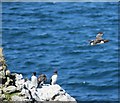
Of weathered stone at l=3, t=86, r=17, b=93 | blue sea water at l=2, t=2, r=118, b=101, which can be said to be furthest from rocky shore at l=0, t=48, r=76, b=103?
blue sea water at l=2, t=2, r=118, b=101

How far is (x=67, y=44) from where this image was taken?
2862 inches

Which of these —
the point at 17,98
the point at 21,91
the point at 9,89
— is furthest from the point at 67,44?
the point at 17,98

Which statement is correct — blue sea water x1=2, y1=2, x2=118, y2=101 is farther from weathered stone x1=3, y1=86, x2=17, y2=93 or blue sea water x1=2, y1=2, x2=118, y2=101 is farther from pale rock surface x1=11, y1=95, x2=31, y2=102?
pale rock surface x1=11, y1=95, x2=31, y2=102

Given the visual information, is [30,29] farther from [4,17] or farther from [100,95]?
[100,95]

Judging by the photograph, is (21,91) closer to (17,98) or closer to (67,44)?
(17,98)

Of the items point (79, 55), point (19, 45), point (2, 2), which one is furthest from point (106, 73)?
point (2, 2)

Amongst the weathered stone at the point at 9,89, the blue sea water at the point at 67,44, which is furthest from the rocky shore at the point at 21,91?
the blue sea water at the point at 67,44

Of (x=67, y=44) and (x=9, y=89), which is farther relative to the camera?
(x=67, y=44)

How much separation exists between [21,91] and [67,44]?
138 feet

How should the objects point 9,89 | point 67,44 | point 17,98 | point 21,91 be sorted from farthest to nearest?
point 67,44 < point 21,91 < point 9,89 < point 17,98

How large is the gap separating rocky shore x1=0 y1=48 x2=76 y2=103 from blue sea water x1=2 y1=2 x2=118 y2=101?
17.7 metres

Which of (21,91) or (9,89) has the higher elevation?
(9,89)

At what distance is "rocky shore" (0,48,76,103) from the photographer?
30438mm

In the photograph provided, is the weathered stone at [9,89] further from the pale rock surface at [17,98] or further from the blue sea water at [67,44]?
the blue sea water at [67,44]
